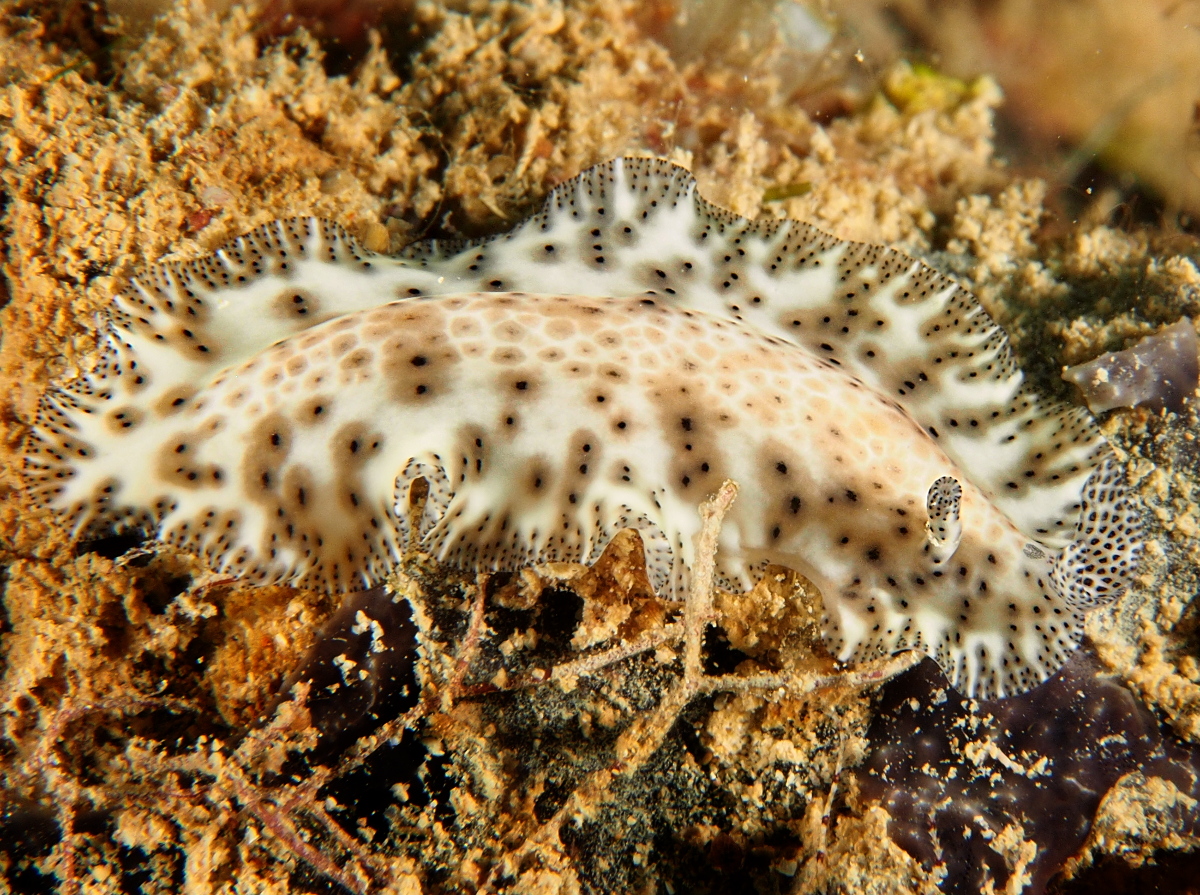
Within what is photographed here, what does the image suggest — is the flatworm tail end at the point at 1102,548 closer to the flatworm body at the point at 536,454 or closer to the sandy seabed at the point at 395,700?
the flatworm body at the point at 536,454

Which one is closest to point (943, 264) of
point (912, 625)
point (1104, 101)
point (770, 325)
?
point (1104, 101)

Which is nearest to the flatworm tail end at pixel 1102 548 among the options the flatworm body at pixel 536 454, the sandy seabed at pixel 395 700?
the flatworm body at pixel 536 454

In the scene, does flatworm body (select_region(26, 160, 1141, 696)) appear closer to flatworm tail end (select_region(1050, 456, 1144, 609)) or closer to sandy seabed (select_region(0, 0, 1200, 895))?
flatworm tail end (select_region(1050, 456, 1144, 609))

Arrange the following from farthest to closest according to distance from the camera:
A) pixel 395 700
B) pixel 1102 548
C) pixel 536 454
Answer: pixel 1102 548, pixel 395 700, pixel 536 454

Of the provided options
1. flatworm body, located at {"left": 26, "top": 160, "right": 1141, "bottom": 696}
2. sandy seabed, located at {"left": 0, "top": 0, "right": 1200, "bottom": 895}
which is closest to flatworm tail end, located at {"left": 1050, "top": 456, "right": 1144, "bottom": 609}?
flatworm body, located at {"left": 26, "top": 160, "right": 1141, "bottom": 696}

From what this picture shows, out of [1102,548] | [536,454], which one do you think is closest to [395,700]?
[536,454]

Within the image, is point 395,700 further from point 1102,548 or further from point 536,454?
point 1102,548
